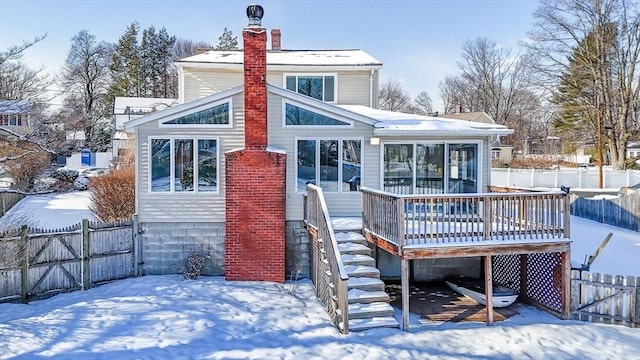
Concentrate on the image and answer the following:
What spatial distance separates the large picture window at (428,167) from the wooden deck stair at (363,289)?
7.97ft

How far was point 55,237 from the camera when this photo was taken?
9750mm

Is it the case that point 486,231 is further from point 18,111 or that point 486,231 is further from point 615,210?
point 615,210

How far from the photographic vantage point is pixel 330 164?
1157 centimetres

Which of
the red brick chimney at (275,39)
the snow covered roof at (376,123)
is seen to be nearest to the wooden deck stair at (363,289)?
the snow covered roof at (376,123)

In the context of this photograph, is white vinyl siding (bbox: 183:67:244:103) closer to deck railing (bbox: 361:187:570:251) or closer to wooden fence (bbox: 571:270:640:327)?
deck railing (bbox: 361:187:570:251)

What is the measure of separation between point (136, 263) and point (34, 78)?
471cm

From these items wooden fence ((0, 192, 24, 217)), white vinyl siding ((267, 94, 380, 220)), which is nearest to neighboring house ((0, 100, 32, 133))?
white vinyl siding ((267, 94, 380, 220))

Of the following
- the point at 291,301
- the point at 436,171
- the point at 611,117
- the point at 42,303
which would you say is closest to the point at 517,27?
the point at 611,117

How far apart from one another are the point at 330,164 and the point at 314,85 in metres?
4.97

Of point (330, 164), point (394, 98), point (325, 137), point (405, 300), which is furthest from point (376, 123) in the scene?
point (394, 98)

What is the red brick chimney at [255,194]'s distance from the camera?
10.6 metres

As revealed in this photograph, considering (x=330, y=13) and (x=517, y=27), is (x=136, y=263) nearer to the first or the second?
(x=330, y=13)

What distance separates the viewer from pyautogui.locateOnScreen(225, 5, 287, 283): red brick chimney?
10.6 m

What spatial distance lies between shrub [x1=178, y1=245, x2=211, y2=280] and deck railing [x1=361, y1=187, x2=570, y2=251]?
4.49 metres
